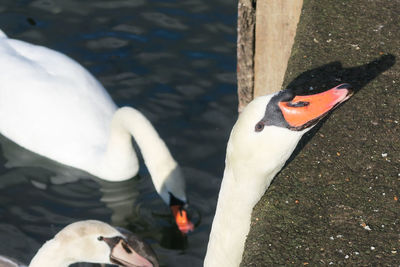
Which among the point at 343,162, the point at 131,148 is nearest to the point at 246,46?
the point at 131,148

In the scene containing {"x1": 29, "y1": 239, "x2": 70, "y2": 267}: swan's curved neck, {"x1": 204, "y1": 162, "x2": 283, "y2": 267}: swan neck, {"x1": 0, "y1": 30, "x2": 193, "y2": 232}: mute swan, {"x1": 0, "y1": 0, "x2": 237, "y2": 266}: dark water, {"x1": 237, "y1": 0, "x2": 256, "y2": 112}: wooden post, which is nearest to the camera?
{"x1": 204, "y1": 162, "x2": 283, "y2": 267}: swan neck

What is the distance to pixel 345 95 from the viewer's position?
3227 millimetres

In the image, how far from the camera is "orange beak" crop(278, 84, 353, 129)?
125 inches

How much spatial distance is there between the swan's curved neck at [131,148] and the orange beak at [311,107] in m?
3.62

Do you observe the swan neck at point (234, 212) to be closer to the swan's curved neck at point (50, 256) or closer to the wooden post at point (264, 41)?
the swan's curved neck at point (50, 256)

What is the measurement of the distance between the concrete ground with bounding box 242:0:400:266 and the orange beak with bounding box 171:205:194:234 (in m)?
2.54

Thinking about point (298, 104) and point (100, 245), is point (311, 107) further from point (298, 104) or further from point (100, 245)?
point (100, 245)

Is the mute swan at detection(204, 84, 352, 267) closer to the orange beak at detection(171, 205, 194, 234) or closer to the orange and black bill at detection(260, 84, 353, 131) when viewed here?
the orange and black bill at detection(260, 84, 353, 131)

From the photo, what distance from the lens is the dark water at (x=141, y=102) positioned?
22.7 feet

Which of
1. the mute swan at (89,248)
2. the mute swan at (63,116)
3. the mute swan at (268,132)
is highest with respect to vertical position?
the mute swan at (268,132)

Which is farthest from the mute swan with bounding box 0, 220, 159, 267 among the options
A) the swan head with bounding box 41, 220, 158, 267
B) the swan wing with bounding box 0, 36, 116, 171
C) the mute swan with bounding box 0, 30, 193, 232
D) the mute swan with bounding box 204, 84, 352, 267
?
the mute swan with bounding box 204, 84, 352, 267

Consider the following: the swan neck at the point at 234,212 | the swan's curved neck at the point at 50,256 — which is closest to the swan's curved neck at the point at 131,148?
the swan's curved neck at the point at 50,256

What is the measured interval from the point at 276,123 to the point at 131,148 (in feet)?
14.6

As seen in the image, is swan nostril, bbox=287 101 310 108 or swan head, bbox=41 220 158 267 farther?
swan head, bbox=41 220 158 267
